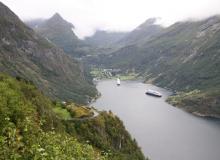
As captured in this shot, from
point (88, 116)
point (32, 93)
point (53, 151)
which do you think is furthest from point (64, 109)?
point (53, 151)

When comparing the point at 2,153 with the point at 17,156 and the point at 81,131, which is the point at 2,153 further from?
the point at 81,131

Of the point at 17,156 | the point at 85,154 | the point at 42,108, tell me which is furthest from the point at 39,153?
the point at 42,108

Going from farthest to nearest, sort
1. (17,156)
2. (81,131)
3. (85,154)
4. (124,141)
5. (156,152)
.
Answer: (156,152) → (124,141) → (81,131) → (85,154) → (17,156)

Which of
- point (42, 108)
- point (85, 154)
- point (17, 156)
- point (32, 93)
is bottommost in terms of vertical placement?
point (17, 156)

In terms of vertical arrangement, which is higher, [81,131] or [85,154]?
[81,131]

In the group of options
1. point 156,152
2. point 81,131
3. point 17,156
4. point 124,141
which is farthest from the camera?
point 156,152

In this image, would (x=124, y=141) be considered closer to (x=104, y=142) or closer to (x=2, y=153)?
(x=104, y=142)

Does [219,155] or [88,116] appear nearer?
[88,116]
